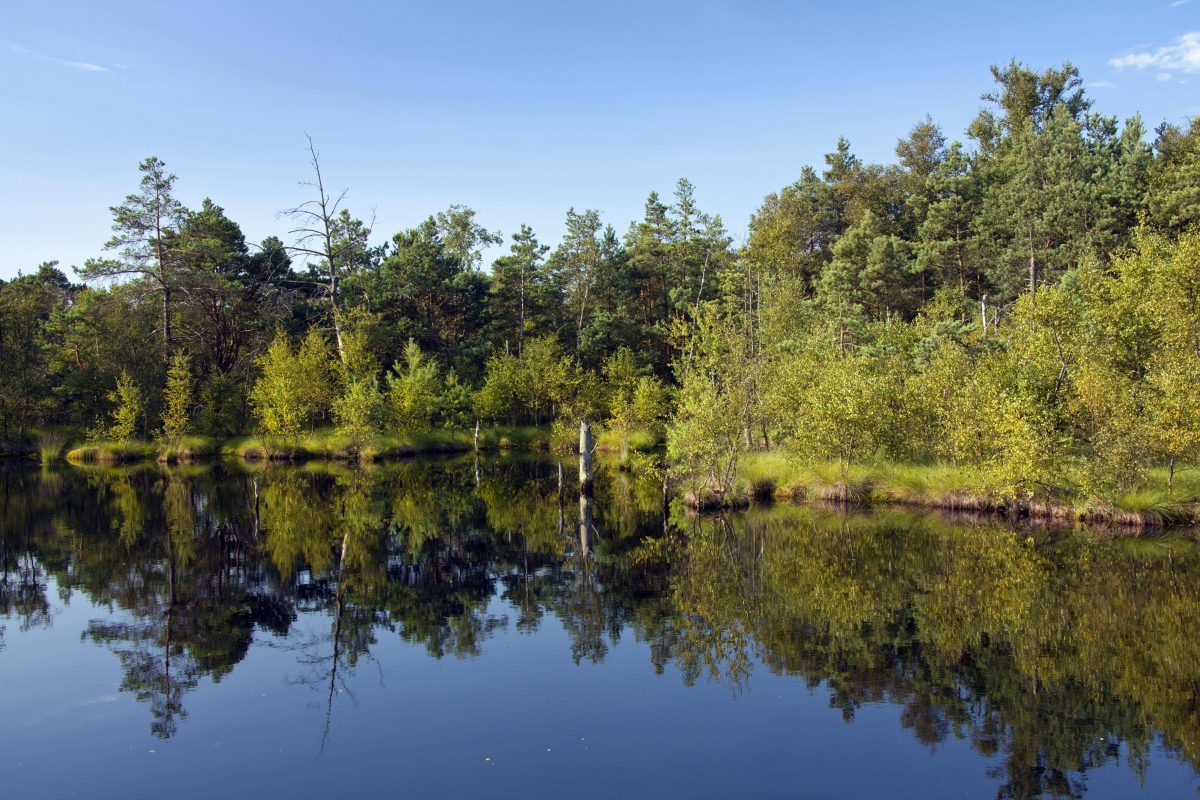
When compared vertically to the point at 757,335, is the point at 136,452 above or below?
below

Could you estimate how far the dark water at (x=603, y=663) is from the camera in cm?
1116

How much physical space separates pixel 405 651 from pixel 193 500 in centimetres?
2329

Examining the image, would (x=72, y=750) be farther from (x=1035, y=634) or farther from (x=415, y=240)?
(x=415, y=240)

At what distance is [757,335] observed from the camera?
173ft

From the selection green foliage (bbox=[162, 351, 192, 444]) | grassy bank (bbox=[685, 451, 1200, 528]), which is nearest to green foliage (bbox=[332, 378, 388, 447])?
green foliage (bbox=[162, 351, 192, 444])

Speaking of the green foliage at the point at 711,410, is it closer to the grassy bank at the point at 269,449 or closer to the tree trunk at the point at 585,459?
the tree trunk at the point at 585,459

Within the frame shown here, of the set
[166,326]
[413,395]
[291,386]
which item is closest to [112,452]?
[166,326]

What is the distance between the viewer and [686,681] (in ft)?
47.5

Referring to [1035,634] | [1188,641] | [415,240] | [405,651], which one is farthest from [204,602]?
[415,240]

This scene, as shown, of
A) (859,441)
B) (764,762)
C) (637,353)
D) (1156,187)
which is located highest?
(1156,187)

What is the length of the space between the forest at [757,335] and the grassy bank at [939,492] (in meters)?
0.14

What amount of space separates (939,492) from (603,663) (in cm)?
2009

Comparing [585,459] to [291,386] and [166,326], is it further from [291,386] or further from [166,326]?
[166,326]

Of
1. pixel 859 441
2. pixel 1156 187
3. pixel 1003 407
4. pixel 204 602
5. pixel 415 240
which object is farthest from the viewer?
pixel 415 240
